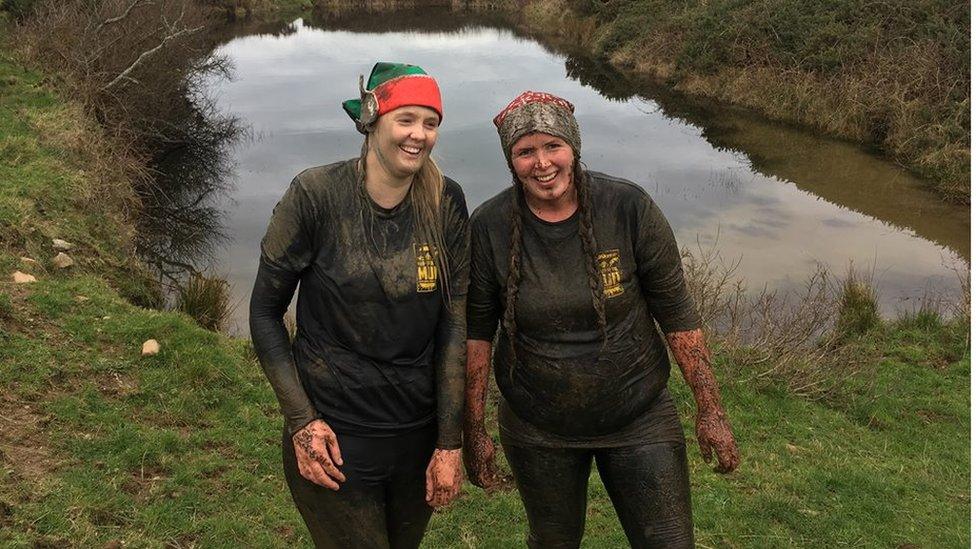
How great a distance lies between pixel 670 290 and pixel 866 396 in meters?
5.21

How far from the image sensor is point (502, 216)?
272 cm

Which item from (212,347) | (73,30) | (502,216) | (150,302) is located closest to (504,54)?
(73,30)

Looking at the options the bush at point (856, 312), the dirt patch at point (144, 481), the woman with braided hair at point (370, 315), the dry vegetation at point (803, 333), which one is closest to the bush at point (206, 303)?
the dirt patch at point (144, 481)

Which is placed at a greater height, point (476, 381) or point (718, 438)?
point (476, 381)

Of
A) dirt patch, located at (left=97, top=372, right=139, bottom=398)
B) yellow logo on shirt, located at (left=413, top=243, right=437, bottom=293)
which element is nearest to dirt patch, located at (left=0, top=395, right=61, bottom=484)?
dirt patch, located at (left=97, top=372, right=139, bottom=398)

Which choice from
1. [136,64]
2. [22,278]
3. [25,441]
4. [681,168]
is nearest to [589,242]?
[25,441]

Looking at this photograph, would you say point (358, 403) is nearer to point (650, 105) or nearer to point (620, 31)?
point (650, 105)

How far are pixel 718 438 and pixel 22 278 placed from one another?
21.8ft

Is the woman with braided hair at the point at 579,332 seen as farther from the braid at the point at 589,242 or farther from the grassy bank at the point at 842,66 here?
the grassy bank at the point at 842,66

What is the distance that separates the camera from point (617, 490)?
280 cm

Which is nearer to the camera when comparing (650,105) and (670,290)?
(670,290)

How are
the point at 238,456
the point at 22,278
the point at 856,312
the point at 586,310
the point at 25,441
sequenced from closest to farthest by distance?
the point at 586,310
the point at 25,441
the point at 238,456
the point at 22,278
the point at 856,312

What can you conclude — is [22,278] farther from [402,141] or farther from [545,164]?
[545,164]

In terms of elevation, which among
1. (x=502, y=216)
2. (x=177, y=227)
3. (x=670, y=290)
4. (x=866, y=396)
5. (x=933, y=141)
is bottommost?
(x=177, y=227)
